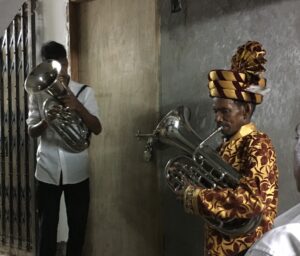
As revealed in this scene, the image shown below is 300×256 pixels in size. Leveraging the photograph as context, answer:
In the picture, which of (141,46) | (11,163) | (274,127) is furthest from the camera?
(11,163)

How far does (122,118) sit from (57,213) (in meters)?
0.78

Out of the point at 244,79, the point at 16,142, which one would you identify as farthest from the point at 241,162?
the point at 16,142

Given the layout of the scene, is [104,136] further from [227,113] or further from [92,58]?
[227,113]

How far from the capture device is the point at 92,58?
3117 millimetres

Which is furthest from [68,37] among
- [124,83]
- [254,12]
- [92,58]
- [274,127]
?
[274,127]

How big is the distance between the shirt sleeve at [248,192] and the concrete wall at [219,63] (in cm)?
63

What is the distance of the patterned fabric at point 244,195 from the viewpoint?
4.94ft

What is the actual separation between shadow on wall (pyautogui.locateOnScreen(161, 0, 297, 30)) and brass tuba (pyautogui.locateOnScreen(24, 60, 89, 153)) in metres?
0.70

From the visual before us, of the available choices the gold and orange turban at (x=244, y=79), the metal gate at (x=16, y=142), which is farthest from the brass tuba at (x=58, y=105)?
the metal gate at (x=16, y=142)

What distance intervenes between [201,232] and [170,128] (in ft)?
2.55

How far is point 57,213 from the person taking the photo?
247cm

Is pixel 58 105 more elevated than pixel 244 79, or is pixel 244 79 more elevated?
pixel 244 79

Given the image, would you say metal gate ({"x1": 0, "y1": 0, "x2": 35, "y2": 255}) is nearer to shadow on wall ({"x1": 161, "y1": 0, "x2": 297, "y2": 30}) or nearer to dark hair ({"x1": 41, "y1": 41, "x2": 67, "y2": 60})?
dark hair ({"x1": 41, "y1": 41, "x2": 67, "y2": 60})

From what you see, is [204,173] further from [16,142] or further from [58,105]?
[16,142]
